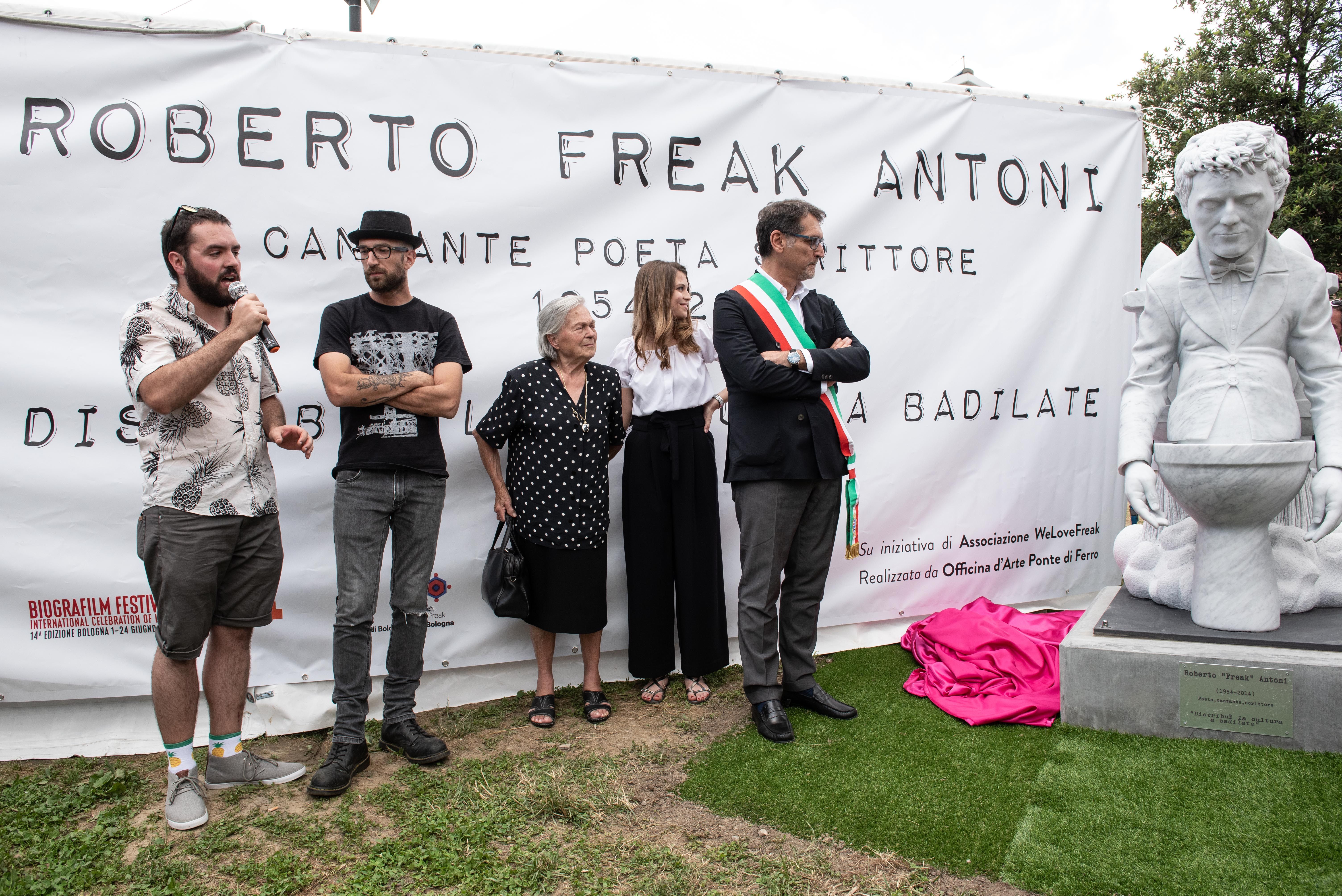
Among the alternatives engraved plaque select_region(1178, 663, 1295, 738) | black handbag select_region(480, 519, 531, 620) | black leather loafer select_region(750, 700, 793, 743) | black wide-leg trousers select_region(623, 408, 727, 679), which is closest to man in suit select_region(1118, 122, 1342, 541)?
engraved plaque select_region(1178, 663, 1295, 738)

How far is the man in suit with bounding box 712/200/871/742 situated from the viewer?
113 inches

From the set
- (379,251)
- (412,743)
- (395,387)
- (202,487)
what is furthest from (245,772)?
(379,251)

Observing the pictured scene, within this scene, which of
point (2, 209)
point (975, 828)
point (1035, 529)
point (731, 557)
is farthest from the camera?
point (1035, 529)

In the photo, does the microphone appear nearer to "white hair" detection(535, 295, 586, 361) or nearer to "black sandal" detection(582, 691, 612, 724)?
"white hair" detection(535, 295, 586, 361)

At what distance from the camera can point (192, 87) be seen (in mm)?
3178

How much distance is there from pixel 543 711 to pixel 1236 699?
237cm

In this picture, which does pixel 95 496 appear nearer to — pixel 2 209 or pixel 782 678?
pixel 2 209

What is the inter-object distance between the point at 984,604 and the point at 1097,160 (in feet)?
7.96

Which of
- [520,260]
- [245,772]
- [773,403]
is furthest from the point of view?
[520,260]

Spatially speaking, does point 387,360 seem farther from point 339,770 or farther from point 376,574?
point 339,770

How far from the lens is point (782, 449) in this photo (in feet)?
9.38

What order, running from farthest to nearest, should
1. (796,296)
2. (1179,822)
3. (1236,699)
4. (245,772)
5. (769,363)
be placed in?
1. (796,296)
2. (769,363)
3. (245,772)
4. (1236,699)
5. (1179,822)

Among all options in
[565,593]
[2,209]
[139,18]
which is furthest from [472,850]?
[139,18]

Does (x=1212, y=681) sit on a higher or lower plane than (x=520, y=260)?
lower
